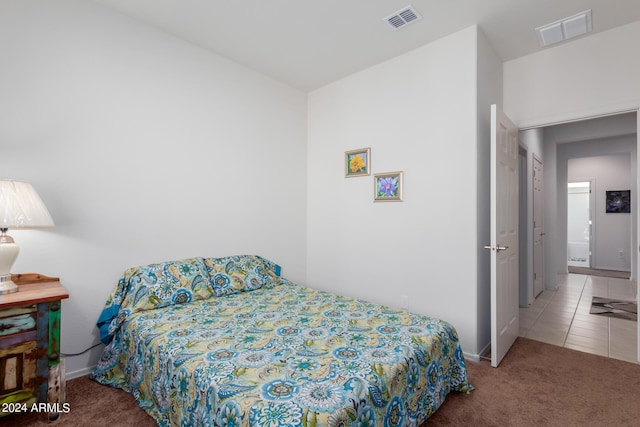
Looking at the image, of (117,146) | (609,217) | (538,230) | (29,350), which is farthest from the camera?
(609,217)

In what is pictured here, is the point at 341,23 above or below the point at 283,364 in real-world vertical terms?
above

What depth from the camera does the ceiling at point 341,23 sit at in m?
2.34

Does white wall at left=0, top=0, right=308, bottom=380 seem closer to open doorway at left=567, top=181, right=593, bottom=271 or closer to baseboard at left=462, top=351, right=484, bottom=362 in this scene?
baseboard at left=462, top=351, right=484, bottom=362

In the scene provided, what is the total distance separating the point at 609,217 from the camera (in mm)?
6523

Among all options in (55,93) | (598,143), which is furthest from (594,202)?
(55,93)

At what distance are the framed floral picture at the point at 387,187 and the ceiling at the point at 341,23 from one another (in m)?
1.17

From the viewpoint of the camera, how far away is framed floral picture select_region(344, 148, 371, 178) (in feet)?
10.9

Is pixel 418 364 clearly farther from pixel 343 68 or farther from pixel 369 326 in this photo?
pixel 343 68

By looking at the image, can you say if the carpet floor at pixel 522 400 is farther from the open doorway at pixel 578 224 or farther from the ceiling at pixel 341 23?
the open doorway at pixel 578 224

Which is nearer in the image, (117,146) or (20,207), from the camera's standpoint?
(20,207)

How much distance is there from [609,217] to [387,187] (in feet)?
20.7

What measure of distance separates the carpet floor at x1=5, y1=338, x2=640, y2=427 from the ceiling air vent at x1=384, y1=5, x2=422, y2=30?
2.75 metres

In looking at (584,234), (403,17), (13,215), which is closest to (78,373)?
(13,215)

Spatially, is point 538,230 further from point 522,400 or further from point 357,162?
point 522,400
